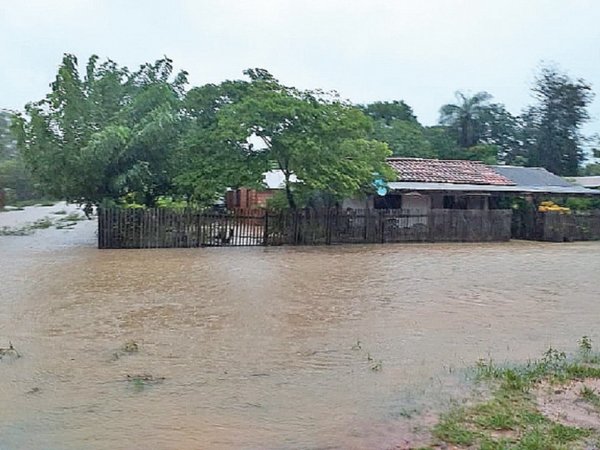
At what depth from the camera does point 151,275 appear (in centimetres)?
1319

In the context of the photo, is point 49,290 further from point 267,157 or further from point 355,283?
point 267,157

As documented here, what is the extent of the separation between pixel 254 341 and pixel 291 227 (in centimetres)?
1273

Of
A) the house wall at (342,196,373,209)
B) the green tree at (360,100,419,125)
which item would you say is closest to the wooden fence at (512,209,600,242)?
the house wall at (342,196,373,209)

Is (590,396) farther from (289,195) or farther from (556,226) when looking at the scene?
(556,226)

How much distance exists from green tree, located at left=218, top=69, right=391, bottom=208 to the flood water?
4087 mm

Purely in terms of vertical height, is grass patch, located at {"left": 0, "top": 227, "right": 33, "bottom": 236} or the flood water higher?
grass patch, located at {"left": 0, "top": 227, "right": 33, "bottom": 236}

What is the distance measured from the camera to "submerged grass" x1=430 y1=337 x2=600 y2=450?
14.0 ft

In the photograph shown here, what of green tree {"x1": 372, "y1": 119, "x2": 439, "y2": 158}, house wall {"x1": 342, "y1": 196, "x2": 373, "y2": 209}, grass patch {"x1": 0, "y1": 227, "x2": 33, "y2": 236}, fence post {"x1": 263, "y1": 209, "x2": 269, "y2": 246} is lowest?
grass patch {"x1": 0, "y1": 227, "x2": 33, "y2": 236}

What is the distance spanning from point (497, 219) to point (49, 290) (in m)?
17.1

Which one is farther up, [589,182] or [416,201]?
[589,182]

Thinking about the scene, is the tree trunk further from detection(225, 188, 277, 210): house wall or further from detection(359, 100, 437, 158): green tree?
detection(359, 100, 437, 158): green tree

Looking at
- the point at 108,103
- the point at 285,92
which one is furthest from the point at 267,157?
the point at 108,103

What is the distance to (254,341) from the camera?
302 inches

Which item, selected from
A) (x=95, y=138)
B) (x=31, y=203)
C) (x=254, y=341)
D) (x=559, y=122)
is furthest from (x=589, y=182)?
(x=31, y=203)
